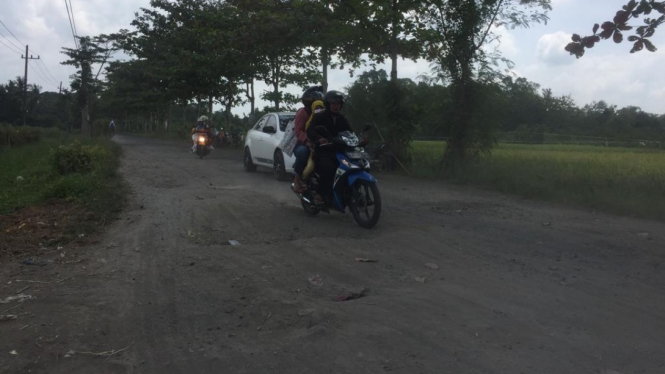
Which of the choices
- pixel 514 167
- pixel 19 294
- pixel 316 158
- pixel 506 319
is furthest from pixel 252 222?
pixel 514 167

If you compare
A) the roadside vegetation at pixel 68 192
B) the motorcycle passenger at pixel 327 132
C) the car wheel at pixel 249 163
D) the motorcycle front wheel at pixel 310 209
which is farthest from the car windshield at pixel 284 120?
the motorcycle passenger at pixel 327 132

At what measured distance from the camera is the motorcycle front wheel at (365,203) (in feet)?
24.3

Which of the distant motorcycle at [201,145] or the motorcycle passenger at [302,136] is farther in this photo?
the distant motorcycle at [201,145]

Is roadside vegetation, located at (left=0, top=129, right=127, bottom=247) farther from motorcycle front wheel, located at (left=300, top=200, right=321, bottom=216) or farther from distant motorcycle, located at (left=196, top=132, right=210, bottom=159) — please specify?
distant motorcycle, located at (left=196, top=132, right=210, bottom=159)

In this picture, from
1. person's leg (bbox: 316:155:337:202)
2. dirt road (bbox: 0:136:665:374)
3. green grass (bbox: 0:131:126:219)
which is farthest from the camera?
green grass (bbox: 0:131:126:219)

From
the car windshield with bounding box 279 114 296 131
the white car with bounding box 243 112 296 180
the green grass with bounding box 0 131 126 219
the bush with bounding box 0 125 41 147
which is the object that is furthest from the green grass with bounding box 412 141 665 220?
the bush with bounding box 0 125 41 147

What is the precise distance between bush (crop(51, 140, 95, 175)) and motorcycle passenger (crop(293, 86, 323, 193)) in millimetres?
6381

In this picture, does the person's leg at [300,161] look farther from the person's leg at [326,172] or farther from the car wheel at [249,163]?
the car wheel at [249,163]

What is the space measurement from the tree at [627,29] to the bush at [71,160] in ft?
34.1

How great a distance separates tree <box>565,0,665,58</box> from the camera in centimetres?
584

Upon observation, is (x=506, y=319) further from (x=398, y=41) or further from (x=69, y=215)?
(x=398, y=41)

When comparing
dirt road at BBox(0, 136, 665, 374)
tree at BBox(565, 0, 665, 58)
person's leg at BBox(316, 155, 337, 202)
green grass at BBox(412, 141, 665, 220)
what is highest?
tree at BBox(565, 0, 665, 58)

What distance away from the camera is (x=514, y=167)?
13.4m

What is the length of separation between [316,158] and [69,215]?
11.4 ft
